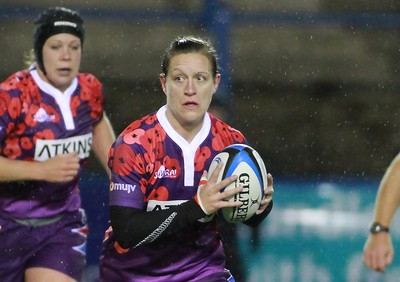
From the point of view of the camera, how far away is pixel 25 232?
6.00 meters

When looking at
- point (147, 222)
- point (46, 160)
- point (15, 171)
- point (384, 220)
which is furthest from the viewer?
point (46, 160)

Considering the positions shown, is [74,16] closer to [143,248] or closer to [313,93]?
[143,248]

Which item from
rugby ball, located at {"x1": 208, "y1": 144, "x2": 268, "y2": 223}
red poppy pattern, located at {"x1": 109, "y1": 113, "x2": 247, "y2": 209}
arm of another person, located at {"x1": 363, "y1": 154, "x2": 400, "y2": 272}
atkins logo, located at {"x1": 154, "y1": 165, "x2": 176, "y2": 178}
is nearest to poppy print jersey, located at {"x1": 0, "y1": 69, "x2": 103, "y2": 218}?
red poppy pattern, located at {"x1": 109, "y1": 113, "x2": 247, "y2": 209}

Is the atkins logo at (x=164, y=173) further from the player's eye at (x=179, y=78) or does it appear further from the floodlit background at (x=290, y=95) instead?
the floodlit background at (x=290, y=95)

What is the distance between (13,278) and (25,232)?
0.25 meters

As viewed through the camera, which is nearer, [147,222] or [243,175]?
[147,222]

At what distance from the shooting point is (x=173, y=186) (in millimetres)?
4988

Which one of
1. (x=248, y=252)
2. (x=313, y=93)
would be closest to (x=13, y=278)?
(x=248, y=252)

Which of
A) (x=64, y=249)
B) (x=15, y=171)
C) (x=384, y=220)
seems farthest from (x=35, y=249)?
(x=384, y=220)

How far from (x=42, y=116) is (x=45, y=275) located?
2.82 feet

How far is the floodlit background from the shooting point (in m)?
7.35

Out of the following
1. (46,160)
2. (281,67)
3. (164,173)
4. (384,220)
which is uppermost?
(281,67)

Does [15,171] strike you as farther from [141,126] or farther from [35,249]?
[141,126]

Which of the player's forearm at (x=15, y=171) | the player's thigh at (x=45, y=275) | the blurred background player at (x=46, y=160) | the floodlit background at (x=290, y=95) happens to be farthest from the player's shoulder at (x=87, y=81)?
the floodlit background at (x=290, y=95)
